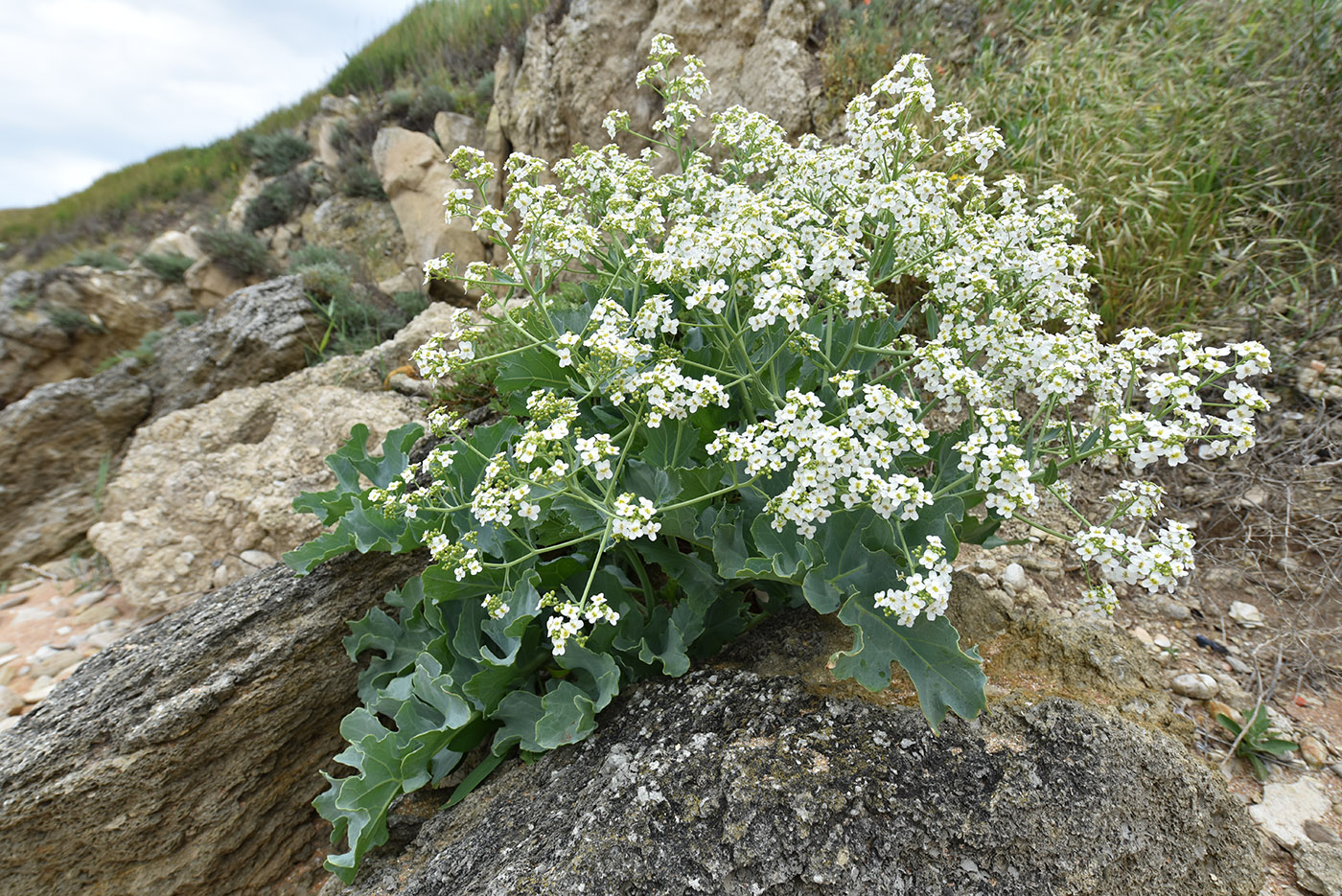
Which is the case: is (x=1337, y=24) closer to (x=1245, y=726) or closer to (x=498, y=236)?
(x=1245, y=726)

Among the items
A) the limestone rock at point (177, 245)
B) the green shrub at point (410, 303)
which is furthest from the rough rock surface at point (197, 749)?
the limestone rock at point (177, 245)

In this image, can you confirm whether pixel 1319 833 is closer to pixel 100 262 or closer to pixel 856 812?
pixel 856 812

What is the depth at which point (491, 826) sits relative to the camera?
1.88 m

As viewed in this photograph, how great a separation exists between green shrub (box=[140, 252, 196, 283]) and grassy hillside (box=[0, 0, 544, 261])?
13.3 feet

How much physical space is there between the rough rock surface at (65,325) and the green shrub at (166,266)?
127 cm

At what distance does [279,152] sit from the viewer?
11.2 meters

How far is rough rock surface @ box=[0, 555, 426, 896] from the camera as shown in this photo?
2.27 metres

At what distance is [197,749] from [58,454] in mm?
4560

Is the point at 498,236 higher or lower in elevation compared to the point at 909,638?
higher

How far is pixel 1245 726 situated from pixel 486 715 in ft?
8.40

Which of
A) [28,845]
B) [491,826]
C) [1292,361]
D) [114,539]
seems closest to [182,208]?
[114,539]

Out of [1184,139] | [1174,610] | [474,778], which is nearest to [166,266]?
[474,778]

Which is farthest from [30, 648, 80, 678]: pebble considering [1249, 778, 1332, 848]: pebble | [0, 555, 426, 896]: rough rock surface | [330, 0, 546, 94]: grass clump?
[330, 0, 546, 94]: grass clump

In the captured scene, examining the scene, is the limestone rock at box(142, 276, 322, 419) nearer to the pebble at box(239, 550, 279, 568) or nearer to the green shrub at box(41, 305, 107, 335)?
the pebble at box(239, 550, 279, 568)
